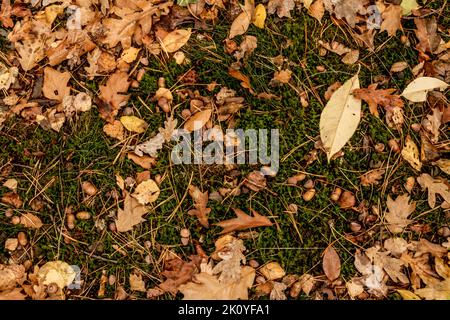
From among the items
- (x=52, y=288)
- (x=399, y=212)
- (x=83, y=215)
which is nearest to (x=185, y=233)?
(x=83, y=215)

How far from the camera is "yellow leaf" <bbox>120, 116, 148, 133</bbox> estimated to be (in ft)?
8.77

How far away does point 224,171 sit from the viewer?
8.69 feet

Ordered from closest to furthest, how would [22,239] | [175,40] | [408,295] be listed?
1. [408,295]
2. [22,239]
3. [175,40]

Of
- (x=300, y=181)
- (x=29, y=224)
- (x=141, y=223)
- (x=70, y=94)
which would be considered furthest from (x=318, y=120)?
(x=29, y=224)

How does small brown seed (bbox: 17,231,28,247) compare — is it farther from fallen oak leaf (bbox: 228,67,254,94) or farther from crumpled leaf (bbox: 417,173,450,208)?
crumpled leaf (bbox: 417,173,450,208)

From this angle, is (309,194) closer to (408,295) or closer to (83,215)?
(408,295)

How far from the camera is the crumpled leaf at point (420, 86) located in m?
2.66

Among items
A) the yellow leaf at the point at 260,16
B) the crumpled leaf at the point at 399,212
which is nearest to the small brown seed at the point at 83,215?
the yellow leaf at the point at 260,16

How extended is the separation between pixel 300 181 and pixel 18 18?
6.77ft

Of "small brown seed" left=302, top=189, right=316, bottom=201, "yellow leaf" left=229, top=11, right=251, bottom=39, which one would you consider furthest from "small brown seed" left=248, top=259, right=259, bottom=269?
"yellow leaf" left=229, top=11, right=251, bottom=39

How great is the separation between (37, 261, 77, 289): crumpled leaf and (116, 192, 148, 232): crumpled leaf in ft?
1.26

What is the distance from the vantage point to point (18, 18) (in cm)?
276

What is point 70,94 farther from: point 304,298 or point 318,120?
point 304,298

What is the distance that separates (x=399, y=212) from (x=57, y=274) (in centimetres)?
209
